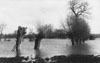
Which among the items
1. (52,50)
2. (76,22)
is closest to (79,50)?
(52,50)

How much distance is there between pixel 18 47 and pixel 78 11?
75.2 feet

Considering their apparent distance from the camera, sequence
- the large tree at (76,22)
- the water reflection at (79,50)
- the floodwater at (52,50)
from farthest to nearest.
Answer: the large tree at (76,22), the water reflection at (79,50), the floodwater at (52,50)

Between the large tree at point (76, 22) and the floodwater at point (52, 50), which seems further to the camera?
the large tree at point (76, 22)

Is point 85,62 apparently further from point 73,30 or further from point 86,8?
point 73,30

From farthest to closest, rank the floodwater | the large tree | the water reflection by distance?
the large tree < the water reflection < the floodwater

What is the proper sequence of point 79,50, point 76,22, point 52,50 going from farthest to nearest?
point 76,22 → point 52,50 → point 79,50

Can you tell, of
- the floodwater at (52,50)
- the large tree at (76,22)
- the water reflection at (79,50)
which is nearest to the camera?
the floodwater at (52,50)

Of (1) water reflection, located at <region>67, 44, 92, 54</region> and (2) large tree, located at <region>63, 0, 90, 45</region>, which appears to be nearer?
(1) water reflection, located at <region>67, 44, 92, 54</region>

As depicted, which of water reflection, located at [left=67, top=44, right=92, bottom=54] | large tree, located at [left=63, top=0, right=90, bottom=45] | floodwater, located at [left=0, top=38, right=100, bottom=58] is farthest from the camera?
large tree, located at [left=63, top=0, right=90, bottom=45]

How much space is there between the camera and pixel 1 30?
13562 cm

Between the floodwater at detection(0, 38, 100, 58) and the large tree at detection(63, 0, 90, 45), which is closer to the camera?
the floodwater at detection(0, 38, 100, 58)

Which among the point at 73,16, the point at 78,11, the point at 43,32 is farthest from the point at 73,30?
the point at 43,32

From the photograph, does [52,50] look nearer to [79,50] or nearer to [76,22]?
[79,50]

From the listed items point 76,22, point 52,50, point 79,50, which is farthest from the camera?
point 76,22
